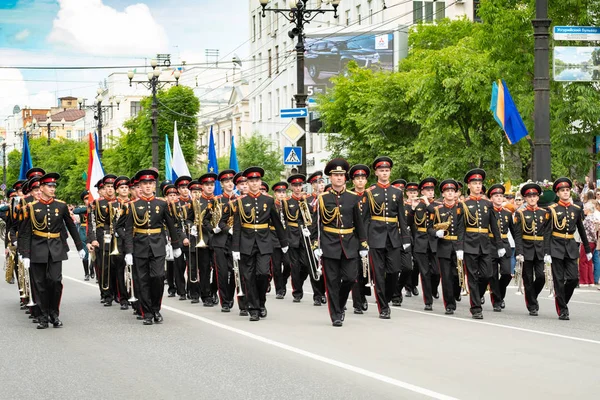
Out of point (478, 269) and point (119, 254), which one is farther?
point (119, 254)

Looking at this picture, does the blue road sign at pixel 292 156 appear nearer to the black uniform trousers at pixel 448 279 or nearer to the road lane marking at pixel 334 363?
the black uniform trousers at pixel 448 279

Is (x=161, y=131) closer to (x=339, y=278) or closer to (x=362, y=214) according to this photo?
(x=362, y=214)

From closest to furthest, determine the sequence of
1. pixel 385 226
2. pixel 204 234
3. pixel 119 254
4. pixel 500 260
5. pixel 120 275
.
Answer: pixel 385 226 → pixel 500 260 → pixel 119 254 → pixel 120 275 → pixel 204 234

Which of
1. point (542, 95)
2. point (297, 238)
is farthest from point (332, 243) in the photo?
point (542, 95)

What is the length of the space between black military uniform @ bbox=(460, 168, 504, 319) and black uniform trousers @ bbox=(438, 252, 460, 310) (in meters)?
0.38

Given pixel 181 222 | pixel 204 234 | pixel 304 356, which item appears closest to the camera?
pixel 304 356

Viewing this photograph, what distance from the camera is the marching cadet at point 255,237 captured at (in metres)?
14.5

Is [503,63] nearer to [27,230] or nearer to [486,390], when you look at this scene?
[27,230]

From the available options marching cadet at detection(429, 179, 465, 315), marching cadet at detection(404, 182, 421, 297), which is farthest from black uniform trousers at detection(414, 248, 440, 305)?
marching cadet at detection(429, 179, 465, 315)

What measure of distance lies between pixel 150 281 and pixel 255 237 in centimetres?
156

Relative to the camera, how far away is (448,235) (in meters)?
15.8

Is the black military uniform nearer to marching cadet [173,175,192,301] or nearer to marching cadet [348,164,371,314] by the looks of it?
marching cadet [348,164,371,314]

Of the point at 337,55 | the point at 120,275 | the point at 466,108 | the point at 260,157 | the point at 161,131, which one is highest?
the point at 337,55

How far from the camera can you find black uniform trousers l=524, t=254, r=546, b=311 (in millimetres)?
15500
